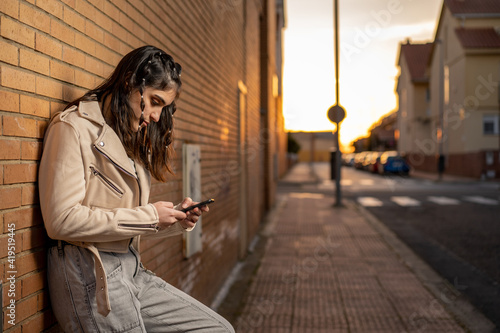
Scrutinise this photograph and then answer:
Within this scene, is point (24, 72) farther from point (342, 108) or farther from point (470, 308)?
point (342, 108)

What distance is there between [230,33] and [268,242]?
390cm

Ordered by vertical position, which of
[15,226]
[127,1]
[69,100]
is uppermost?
[127,1]

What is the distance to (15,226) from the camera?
173 centimetres

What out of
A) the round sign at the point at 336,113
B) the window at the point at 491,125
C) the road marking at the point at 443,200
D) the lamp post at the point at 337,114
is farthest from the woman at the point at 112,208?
the window at the point at 491,125

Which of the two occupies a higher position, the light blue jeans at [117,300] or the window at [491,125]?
the window at [491,125]

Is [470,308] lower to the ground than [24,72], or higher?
lower

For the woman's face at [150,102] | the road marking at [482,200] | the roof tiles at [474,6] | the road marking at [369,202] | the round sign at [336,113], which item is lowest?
the road marking at [369,202]

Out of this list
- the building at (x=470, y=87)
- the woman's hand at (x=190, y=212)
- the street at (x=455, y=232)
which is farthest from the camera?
the building at (x=470, y=87)

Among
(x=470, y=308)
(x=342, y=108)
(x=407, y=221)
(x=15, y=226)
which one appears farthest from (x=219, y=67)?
(x=342, y=108)

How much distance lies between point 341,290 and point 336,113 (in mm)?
9673

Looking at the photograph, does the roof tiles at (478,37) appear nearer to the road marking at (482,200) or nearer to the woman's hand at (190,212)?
the road marking at (482,200)

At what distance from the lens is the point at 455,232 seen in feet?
33.0

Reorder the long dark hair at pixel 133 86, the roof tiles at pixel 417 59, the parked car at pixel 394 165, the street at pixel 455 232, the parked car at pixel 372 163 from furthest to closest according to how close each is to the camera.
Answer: the roof tiles at pixel 417 59 < the parked car at pixel 372 163 < the parked car at pixel 394 165 < the street at pixel 455 232 < the long dark hair at pixel 133 86

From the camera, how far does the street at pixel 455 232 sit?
6184mm
